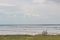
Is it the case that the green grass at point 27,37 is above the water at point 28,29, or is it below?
below

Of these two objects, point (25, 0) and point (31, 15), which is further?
point (25, 0)

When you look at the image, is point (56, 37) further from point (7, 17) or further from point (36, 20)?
point (7, 17)

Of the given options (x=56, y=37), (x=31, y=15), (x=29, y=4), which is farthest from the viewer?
(x=29, y=4)

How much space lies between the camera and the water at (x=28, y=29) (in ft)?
2.22

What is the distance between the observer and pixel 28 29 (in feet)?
2.30

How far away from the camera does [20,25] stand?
2.40 ft

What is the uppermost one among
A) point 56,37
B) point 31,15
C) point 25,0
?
point 25,0

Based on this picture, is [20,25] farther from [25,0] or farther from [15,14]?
[25,0]

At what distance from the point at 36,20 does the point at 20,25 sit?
123 mm

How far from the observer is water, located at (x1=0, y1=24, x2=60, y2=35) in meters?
0.68

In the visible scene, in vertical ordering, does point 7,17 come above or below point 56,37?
above

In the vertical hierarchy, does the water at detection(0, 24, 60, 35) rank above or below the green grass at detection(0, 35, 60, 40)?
above

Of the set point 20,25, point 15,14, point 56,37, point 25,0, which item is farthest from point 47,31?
point 25,0

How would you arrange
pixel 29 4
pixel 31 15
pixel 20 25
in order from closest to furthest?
pixel 20 25
pixel 31 15
pixel 29 4
